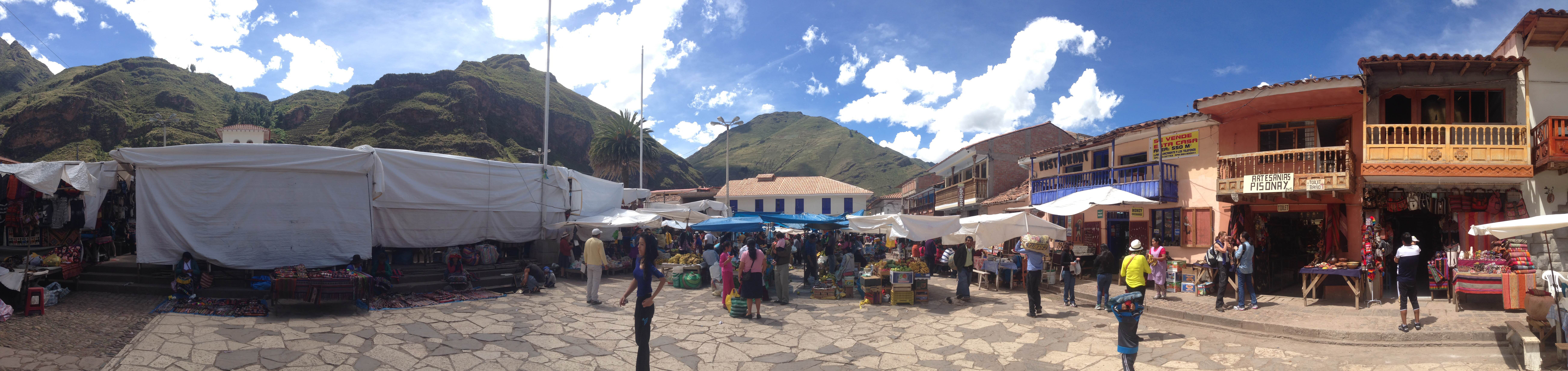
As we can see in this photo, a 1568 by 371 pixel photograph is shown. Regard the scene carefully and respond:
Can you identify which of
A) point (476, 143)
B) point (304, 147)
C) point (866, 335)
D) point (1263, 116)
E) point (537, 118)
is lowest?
point (866, 335)

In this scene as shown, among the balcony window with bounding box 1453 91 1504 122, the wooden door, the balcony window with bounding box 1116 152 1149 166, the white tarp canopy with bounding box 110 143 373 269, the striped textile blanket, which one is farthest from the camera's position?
the balcony window with bounding box 1116 152 1149 166

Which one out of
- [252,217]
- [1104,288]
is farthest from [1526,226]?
[252,217]

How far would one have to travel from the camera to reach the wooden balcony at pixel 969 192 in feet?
90.8

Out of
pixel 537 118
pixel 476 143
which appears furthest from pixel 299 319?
pixel 537 118

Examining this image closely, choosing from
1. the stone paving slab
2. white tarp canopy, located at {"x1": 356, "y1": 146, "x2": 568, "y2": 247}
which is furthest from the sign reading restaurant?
white tarp canopy, located at {"x1": 356, "y1": 146, "x2": 568, "y2": 247}

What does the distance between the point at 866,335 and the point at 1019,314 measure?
3357 millimetres

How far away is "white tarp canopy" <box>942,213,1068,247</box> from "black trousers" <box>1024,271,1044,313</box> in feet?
6.82

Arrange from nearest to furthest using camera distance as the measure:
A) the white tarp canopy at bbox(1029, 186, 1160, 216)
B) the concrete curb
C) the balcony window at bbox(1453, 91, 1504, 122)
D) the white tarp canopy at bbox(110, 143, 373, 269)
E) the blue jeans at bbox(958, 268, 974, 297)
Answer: the concrete curb
the white tarp canopy at bbox(110, 143, 373, 269)
the balcony window at bbox(1453, 91, 1504, 122)
the blue jeans at bbox(958, 268, 974, 297)
the white tarp canopy at bbox(1029, 186, 1160, 216)

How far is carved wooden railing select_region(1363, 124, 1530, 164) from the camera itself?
1037cm

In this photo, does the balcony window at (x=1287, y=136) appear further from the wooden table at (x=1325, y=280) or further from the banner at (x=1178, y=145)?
the wooden table at (x=1325, y=280)

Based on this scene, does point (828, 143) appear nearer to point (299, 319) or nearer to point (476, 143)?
point (476, 143)

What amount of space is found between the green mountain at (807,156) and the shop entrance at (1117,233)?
282ft

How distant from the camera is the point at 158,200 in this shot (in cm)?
A: 1101

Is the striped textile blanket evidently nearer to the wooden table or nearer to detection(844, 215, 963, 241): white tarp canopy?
the wooden table
